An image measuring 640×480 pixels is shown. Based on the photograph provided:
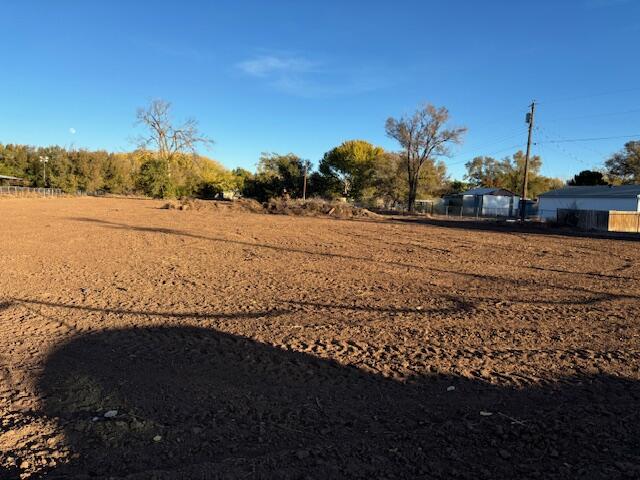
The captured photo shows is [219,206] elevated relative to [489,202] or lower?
lower

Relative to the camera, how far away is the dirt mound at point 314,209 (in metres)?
41.1

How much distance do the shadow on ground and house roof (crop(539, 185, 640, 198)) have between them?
52.1 meters

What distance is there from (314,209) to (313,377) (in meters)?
37.6

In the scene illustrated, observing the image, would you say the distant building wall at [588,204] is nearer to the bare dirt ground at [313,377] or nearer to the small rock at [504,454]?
the bare dirt ground at [313,377]

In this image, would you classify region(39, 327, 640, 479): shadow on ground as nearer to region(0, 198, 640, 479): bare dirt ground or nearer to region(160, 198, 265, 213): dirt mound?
region(0, 198, 640, 479): bare dirt ground

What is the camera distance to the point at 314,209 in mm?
42000

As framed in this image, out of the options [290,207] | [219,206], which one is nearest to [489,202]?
[290,207]

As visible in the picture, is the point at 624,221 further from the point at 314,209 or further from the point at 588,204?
the point at 314,209

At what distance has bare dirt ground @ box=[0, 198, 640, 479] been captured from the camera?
125 inches

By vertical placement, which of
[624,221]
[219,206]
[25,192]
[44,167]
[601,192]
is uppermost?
[44,167]

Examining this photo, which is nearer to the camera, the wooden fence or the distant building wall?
the wooden fence

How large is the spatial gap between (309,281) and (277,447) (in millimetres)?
6407

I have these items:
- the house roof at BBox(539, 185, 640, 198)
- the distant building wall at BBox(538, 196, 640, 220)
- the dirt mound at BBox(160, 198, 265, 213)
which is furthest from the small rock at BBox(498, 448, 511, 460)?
the house roof at BBox(539, 185, 640, 198)

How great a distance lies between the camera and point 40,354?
5.13 m
